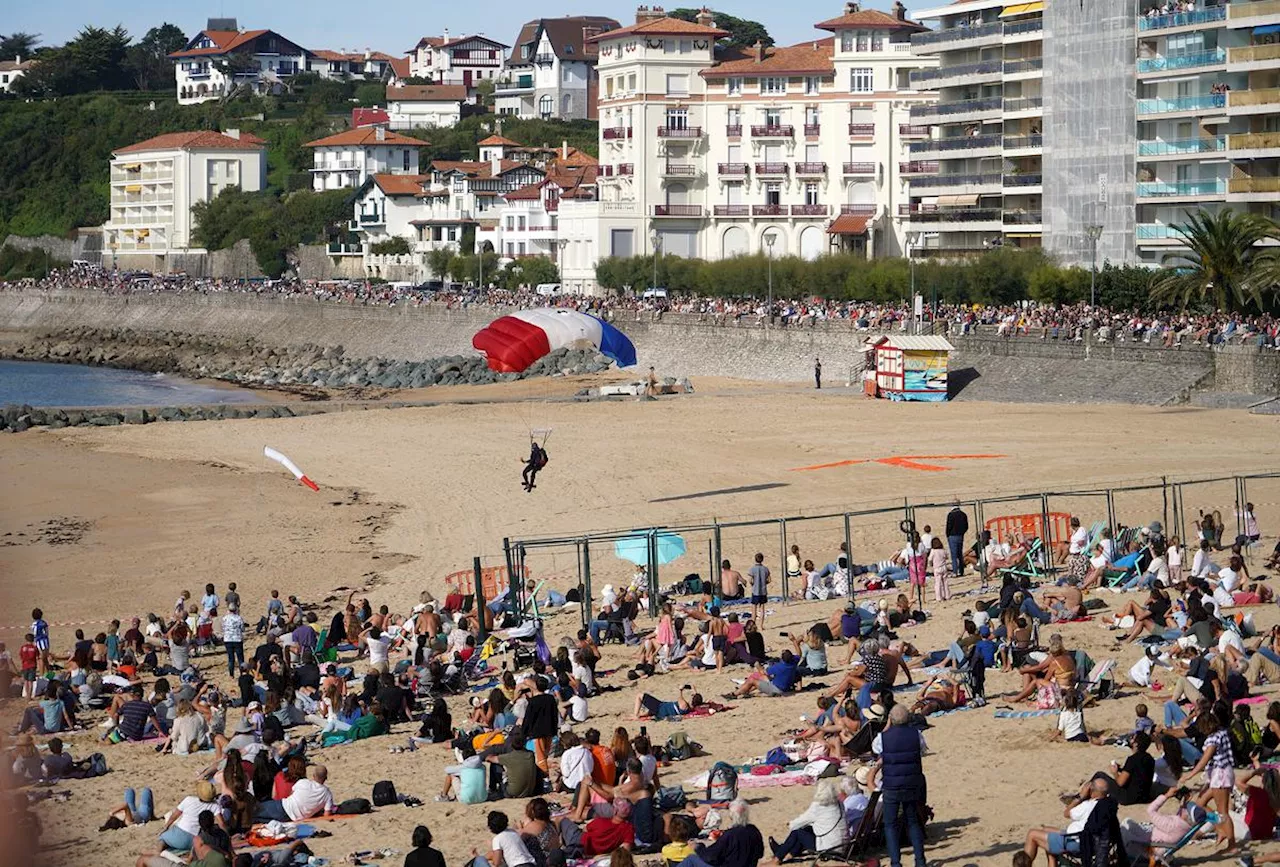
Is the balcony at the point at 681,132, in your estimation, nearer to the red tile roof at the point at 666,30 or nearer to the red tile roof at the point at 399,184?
the red tile roof at the point at 666,30

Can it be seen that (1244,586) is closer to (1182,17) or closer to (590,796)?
(590,796)

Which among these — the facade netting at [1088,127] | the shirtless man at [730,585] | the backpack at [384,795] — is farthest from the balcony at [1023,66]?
the backpack at [384,795]

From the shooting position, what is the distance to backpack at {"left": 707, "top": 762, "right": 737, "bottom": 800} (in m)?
12.2

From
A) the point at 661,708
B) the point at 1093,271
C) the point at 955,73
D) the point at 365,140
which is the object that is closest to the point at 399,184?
the point at 365,140

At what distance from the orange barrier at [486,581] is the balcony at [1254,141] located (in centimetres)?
3820

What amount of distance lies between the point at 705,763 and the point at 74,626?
12430 millimetres

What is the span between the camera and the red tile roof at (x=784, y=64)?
81.2 metres

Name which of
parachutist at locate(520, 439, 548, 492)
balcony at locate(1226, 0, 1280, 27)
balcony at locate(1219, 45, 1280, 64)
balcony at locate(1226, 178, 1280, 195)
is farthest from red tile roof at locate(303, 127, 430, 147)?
parachutist at locate(520, 439, 548, 492)

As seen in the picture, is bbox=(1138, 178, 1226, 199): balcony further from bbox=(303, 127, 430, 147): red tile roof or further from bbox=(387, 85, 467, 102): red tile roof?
bbox=(387, 85, 467, 102): red tile roof

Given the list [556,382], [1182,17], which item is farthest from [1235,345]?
[556,382]

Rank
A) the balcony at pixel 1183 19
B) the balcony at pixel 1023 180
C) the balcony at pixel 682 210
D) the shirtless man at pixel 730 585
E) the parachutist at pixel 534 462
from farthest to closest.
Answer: the balcony at pixel 682 210
the balcony at pixel 1023 180
the balcony at pixel 1183 19
the parachutist at pixel 534 462
the shirtless man at pixel 730 585

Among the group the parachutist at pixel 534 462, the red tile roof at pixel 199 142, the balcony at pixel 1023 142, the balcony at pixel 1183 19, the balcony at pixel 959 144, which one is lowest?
the parachutist at pixel 534 462

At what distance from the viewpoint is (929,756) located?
1341 centimetres

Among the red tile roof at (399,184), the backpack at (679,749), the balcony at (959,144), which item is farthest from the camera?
the red tile roof at (399,184)
